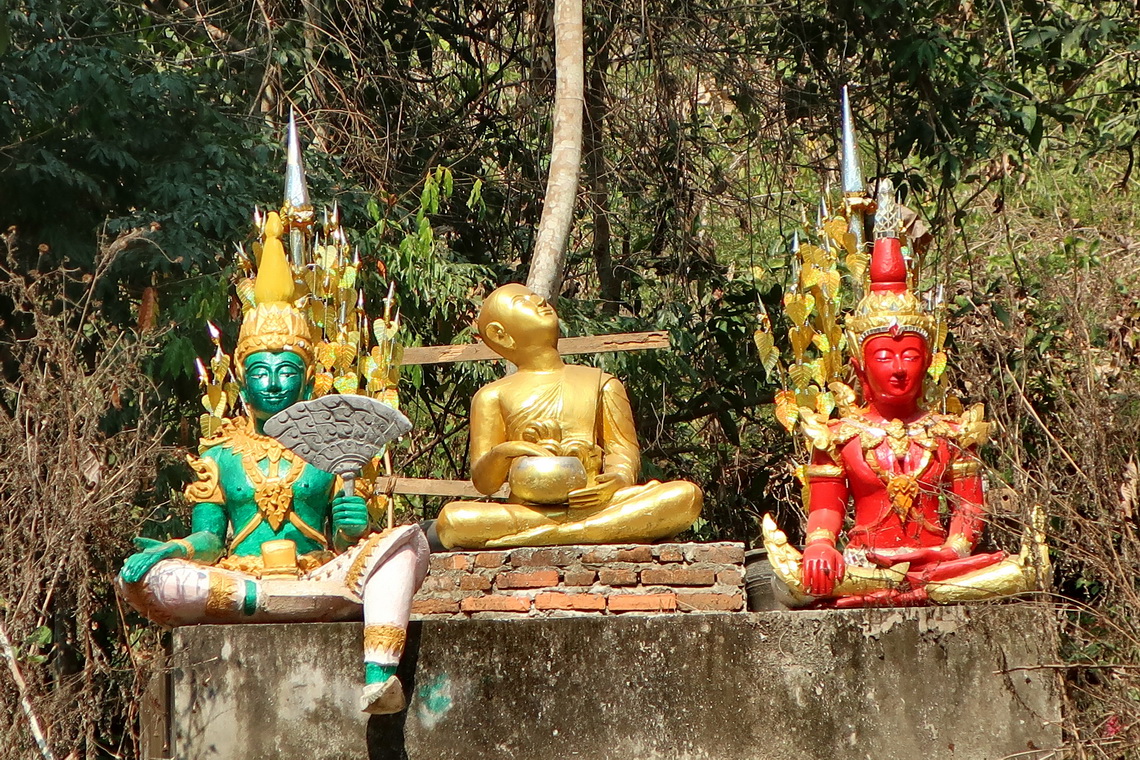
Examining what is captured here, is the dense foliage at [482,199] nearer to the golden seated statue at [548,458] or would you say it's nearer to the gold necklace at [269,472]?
the gold necklace at [269,472]

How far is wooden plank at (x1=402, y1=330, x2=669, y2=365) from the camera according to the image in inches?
269

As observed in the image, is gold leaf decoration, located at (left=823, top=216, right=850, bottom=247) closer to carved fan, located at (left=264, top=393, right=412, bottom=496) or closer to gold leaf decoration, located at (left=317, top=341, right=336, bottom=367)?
carved fan, located at (left=264, top=393, right=412, bottom=496)

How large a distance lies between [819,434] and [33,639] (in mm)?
3158

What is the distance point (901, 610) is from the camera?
17.1 feet

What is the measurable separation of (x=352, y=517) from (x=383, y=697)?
2.98 feet

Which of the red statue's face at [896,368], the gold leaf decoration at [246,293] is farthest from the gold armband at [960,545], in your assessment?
the gold leaf decoration at [246,293]

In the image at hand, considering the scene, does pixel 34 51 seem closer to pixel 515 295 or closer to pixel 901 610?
pixel 515 295

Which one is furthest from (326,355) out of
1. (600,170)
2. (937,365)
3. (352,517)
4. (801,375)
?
(600,170)

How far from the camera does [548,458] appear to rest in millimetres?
6062

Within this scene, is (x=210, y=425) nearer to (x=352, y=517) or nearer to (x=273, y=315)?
(x=273, y=315)

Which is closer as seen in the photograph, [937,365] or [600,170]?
[937,365]

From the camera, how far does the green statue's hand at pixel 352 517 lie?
18.6ft

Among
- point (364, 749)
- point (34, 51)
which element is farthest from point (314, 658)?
point (34, 51)

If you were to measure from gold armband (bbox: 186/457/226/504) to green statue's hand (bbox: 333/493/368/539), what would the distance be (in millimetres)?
536
